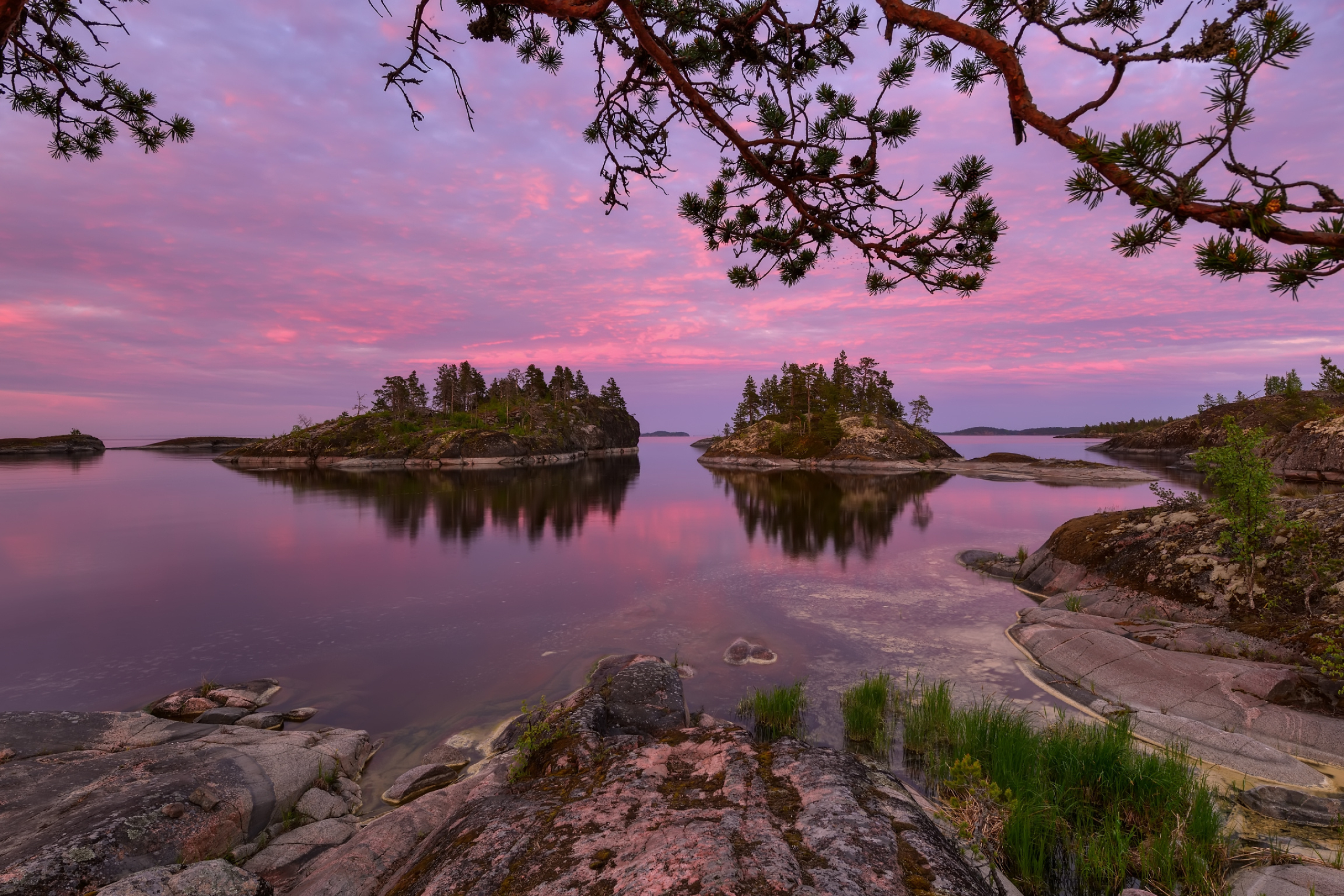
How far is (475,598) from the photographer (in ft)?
72.2

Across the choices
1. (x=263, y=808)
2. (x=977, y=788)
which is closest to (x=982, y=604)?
(x=977, y=788)

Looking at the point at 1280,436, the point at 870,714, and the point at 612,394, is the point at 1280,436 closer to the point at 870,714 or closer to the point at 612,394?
the point at 870,714

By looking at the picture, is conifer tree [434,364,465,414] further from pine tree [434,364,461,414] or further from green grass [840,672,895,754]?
green grass [840,672,895,754]

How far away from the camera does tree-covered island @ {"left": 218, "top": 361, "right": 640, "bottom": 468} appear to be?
4158 inches

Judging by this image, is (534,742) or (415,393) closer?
(534,742)

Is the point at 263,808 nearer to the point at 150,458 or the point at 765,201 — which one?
the point at 765,201

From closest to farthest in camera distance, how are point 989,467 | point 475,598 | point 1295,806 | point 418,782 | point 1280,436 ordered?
point 1295,806
point 418,782
point 475,598
point 1280,436
point 989,467

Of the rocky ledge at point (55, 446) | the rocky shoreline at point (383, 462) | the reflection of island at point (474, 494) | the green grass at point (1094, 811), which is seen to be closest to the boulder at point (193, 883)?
the green grass at point (1094, 811)

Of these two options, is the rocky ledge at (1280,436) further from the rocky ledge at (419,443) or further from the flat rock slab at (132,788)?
the rocky ledge at (419,443)

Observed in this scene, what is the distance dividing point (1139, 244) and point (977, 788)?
5735 mm

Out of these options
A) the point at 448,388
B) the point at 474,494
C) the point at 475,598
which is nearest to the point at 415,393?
the point at 448,388

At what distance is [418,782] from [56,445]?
8985 inches

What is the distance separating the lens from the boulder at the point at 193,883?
4.41m

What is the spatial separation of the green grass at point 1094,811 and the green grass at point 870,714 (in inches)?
50.3
